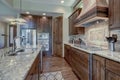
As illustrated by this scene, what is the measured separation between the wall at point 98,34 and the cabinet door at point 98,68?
965mm

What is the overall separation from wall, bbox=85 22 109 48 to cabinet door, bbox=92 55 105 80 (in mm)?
965

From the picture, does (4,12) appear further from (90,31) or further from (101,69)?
(101,69)

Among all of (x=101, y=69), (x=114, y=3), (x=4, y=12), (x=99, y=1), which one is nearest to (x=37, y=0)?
(x=4, y=12)

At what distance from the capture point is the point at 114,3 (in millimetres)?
2193

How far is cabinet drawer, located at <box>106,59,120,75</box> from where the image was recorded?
4.96ft

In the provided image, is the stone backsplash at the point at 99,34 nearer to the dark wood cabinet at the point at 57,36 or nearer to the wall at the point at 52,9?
the wall at the point at 52,9

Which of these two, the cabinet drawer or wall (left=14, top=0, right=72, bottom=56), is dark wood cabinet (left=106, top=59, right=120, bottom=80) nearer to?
the cabinet drawer

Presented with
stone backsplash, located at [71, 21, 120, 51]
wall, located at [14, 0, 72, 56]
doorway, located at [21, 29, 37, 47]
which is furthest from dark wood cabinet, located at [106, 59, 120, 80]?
doorway, located at [21, 29, 37, 47]

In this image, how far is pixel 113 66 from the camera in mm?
1606

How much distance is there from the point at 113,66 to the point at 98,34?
188 centimetres

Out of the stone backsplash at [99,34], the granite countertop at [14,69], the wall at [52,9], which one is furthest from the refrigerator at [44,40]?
the granite countertop at [14,69]

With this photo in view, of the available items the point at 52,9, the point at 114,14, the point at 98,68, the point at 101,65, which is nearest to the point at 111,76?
the point at 101,65

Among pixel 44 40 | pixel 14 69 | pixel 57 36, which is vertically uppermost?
pixel 57 36

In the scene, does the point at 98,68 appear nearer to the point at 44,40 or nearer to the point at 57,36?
the point at 57,36
